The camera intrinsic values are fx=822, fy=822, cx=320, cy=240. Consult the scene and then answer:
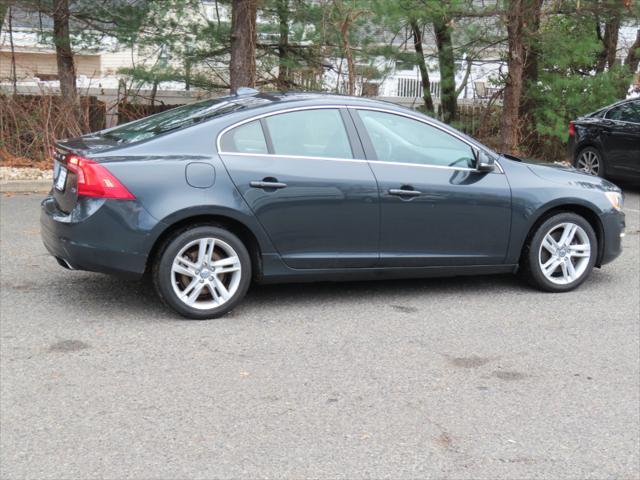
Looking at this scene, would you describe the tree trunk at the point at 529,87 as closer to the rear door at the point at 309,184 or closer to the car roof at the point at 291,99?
the car roof at the point at 291,99

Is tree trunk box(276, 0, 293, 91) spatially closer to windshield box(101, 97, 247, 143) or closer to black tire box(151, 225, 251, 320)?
windshield box(101, 97, 247, 143)

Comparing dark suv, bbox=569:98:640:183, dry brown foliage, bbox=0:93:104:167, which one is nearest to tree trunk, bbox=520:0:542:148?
dark suv, bbox=569:98:640:183

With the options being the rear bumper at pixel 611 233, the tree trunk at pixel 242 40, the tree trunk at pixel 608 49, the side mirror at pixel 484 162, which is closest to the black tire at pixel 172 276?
the side mirror at pixel 484 162

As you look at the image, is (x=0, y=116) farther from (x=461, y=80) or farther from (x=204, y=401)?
(x=204, y=401)

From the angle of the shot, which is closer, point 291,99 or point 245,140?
point 245,140

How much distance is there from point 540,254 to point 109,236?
3.43 m

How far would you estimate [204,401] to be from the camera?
4.41m

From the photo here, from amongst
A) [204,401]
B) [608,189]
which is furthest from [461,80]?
[204,401]

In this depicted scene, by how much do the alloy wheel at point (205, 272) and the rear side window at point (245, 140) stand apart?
687 millimetres

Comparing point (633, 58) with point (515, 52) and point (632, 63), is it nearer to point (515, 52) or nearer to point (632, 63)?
point (632, 63)

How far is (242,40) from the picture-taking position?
13.3 meters

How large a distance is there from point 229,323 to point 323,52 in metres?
9.98

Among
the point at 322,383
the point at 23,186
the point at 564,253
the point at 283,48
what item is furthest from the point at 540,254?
the point at 283,48

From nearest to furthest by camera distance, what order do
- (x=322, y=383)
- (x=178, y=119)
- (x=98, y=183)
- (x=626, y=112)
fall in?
(x=322, y=383) → (x=98, y=183) → (x=178, y=119) → (x=626, y=112)
